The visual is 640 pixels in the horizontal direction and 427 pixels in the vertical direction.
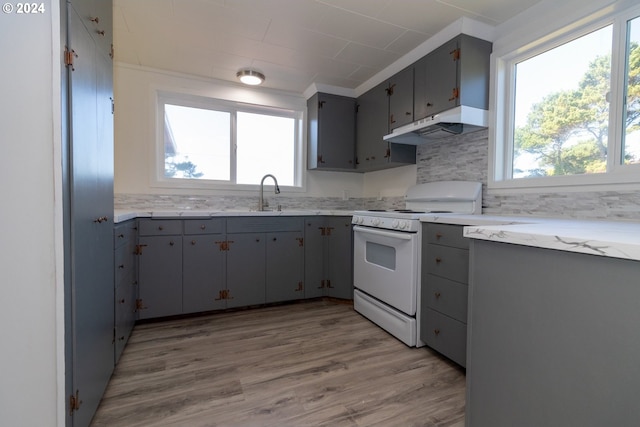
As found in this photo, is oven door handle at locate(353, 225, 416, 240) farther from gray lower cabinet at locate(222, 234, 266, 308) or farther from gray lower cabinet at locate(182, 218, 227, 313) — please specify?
gray lower cabinet at locate(182, 218, 227, 313)

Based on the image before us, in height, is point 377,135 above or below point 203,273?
above

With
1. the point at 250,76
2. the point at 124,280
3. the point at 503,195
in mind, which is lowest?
the point at 124,280

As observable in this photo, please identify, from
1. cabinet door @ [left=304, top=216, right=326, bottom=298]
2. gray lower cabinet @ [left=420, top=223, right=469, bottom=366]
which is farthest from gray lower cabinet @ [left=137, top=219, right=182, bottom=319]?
gray lower cabinet @ [left=420, top=223, right=469, bottom=366]

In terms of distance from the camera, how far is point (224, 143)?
3.25 metres

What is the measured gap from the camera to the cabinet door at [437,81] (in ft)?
7.13

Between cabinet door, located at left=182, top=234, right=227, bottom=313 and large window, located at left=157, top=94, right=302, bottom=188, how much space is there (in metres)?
0.83

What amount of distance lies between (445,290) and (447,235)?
354 millimetres

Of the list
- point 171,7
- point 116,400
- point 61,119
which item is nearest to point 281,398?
point 116,400

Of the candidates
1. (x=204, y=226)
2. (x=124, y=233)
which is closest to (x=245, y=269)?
(x=204, y=226)

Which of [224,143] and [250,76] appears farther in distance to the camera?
[224,143]

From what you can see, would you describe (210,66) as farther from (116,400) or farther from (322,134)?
(116,400)

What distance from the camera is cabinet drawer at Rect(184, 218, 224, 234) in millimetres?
2470

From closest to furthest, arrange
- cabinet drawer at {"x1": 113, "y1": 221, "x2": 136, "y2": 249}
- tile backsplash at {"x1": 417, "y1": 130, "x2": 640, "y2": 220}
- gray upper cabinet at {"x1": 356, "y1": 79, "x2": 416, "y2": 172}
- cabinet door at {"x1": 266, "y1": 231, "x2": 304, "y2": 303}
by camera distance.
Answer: tile backsplash at {"x1": 417, "y1": 130, "x2": 640, "y2": 220} < cabinet drawer at {"x1": 113, "y1": 221, "x2": 136, "y2": 249} < cabinet door at {"x1": 266, "y1": 231, "x2": 304, "y2": 303} < gray upper cabinet at {"x1": 356, "y1": 79, "x2": 416, "y2": 172}

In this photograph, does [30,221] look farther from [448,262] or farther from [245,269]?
[448,262]
